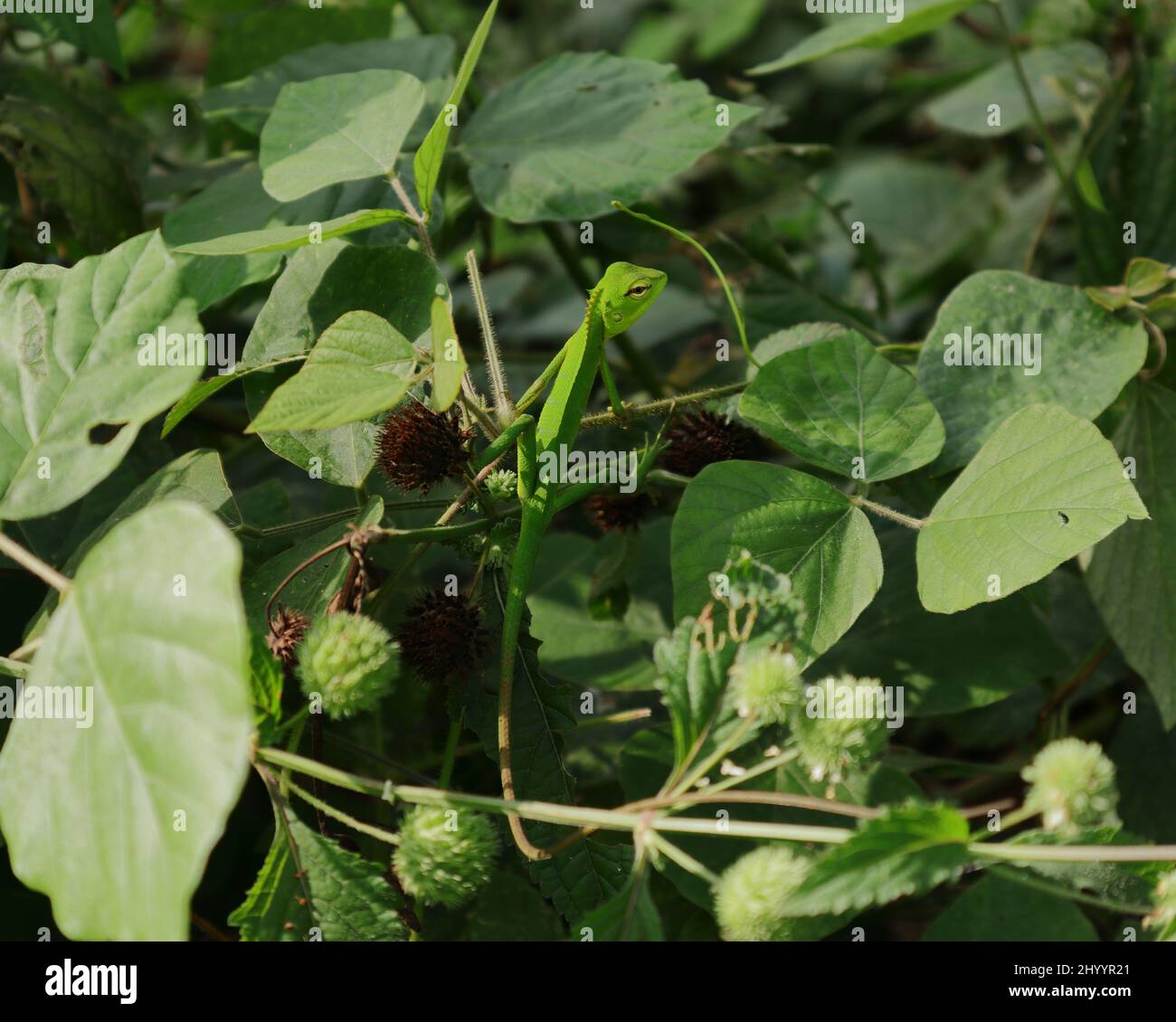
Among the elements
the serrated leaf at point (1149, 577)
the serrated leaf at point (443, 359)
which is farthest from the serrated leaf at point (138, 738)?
the serrated leaf at point (1149, 577)

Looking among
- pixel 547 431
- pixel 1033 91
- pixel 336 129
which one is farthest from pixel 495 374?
pixel 1033 91

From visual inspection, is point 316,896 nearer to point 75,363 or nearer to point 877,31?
point 75,363

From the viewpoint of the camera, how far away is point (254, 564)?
31.5 inches

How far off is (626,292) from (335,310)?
226 mm

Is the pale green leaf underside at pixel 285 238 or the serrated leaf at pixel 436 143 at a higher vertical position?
the serrated leaf at pixel 436 143

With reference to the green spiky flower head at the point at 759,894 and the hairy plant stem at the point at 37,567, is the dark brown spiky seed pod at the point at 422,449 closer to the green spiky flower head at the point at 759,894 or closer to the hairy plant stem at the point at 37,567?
the hairy plant stem at the point at 37,567

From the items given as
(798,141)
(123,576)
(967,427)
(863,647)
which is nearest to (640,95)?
(967,427)

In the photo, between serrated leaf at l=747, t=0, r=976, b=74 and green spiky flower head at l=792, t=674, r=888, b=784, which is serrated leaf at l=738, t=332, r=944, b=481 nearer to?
green spiky flower head at l=792, t=674, r=888, b=784

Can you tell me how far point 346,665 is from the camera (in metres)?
0.63

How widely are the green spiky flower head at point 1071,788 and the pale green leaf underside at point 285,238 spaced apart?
0.57 m

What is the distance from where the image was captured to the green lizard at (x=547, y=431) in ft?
2.40

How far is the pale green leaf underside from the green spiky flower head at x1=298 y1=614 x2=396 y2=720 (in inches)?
11.4

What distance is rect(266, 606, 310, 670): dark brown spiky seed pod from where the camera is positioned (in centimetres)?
70
